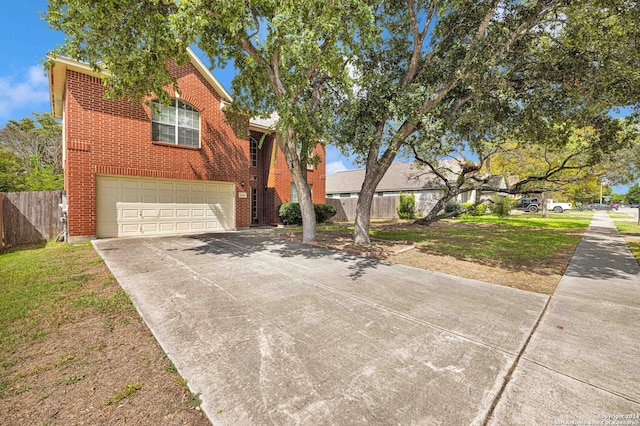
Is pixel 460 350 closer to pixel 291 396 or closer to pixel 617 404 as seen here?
pixel 617 404

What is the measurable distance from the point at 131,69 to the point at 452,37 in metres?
9.39

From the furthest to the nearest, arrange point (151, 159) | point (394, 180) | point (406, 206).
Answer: point (394, 180) → point (406, 206) → point (151, 159)

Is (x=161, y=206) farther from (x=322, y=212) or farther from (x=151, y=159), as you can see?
(x=322, y=212)

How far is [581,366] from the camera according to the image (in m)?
2.49

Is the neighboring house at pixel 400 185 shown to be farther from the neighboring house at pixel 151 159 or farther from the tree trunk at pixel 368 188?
the neighboring house at pixel 151 159

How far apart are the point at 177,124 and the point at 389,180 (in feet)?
72.6

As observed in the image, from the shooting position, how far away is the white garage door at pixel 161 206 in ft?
32.6

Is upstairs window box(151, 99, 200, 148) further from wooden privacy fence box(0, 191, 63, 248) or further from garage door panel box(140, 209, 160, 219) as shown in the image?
wooden privacy fence box(0, 191, 63, 248)

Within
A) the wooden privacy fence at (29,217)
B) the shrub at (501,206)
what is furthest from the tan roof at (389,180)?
the wooden privacy fence at (29,217)

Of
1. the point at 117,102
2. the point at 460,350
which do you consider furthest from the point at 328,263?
the point at 117,102

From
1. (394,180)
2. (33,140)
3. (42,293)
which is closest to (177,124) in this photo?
(42,293)

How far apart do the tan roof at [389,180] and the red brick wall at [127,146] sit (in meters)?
17.6

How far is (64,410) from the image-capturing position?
6.45ft

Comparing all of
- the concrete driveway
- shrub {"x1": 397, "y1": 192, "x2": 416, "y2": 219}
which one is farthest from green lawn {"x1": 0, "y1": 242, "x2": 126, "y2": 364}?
shrub {"x1": 397, "y1": 192, "x2": 416, "y2": 219}
